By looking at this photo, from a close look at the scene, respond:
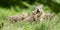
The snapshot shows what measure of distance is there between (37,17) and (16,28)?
1150mm

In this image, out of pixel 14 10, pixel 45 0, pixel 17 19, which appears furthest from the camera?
pixel 45 0

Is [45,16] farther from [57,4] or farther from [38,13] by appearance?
[57,4]

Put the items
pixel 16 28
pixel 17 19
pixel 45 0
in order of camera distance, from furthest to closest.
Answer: pixel 45 0 < pixel 17 19 < pixel 16 28

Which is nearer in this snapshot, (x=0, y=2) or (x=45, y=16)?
(x=45, y=16)

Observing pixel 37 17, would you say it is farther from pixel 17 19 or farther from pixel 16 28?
pixel 16 28

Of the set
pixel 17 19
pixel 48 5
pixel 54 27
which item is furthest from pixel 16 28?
pixel 48 5

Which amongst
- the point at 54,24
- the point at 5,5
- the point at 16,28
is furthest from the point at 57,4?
the point at 16,28

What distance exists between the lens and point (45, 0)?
19.3 ft

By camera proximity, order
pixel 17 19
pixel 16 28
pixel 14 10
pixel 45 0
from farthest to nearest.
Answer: pixel 45 0, pixel 14 10, pixel 17 19, pixel 16 28

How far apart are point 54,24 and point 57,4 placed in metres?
1.96

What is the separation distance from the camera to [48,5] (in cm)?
577

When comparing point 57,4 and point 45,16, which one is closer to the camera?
point 45,16

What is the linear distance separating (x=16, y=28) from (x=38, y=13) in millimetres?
1175

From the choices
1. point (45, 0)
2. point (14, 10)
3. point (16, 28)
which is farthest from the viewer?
point (45, 0)
